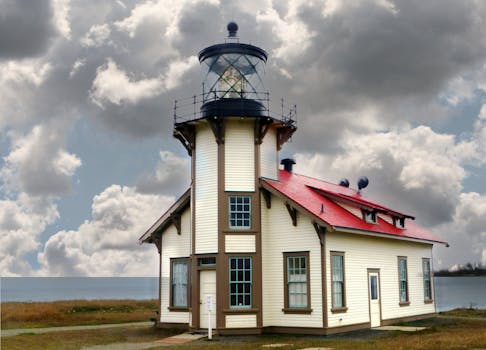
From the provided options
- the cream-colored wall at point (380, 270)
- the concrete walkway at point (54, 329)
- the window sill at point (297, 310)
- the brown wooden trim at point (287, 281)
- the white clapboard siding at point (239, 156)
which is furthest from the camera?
the concrete walkway at point (54, 329)

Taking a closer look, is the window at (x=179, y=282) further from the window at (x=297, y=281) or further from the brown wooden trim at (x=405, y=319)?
the brown wooden trim at (x=405, y=319)

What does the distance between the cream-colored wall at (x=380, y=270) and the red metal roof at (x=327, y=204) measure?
457mm

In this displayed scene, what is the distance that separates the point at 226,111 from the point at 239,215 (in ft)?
12.3

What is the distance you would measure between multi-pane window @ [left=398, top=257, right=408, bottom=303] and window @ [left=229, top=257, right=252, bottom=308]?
805 cm

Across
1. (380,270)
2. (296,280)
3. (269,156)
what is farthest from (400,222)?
(296,280)

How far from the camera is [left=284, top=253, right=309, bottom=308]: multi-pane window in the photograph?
68.6 feet

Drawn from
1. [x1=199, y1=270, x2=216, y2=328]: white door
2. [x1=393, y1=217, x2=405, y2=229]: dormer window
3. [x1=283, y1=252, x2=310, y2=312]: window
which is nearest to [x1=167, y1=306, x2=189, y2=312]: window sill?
[x1=199, y1=270, x2=216, y2=328]: white door

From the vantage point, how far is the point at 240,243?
2145 centimetres

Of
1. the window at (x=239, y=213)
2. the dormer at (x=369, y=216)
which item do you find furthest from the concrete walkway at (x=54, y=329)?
the dormer at (x=369, y=216)

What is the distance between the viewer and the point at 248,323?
830 inches

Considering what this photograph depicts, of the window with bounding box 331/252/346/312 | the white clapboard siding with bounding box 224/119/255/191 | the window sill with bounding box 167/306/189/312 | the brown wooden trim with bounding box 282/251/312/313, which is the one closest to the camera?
the brown wooden trim with bounding box 282/251/312/313

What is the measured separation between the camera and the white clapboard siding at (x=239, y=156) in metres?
21.9

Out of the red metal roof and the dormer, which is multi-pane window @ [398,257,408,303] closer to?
the red metal roof

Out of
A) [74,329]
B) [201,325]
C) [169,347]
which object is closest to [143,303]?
[74,329]
